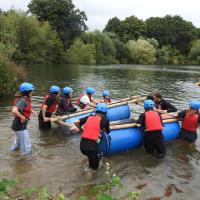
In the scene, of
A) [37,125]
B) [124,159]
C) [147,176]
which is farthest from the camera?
[37,125]

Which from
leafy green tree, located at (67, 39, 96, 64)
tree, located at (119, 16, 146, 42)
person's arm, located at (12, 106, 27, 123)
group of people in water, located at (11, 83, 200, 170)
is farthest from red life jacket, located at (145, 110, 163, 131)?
tree, located at (119, 16, 146, 42)

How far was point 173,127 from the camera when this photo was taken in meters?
10.6

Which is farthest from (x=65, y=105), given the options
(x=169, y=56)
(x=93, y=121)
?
(x=169, y=56)

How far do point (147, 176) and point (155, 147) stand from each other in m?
1.34

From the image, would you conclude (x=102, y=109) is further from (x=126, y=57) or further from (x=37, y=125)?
(x=126, y=57)

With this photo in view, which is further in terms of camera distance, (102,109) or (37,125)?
(37,125)

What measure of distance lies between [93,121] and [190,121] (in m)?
4.02

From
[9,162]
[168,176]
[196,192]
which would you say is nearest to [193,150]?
[168,176]

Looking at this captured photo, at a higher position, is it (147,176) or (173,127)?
(173,127)

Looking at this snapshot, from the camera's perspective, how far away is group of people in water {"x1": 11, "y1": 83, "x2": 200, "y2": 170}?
7.67 m

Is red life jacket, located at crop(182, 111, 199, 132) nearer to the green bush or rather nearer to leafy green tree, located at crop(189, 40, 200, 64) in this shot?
the green bush

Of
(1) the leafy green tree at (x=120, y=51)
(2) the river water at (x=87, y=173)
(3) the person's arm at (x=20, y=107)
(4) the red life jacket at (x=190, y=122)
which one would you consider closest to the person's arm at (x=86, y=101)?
(2) the river water at (x=87, y=173)

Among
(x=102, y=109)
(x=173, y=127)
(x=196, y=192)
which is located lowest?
(x=196, y=192)

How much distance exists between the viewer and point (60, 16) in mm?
71312
